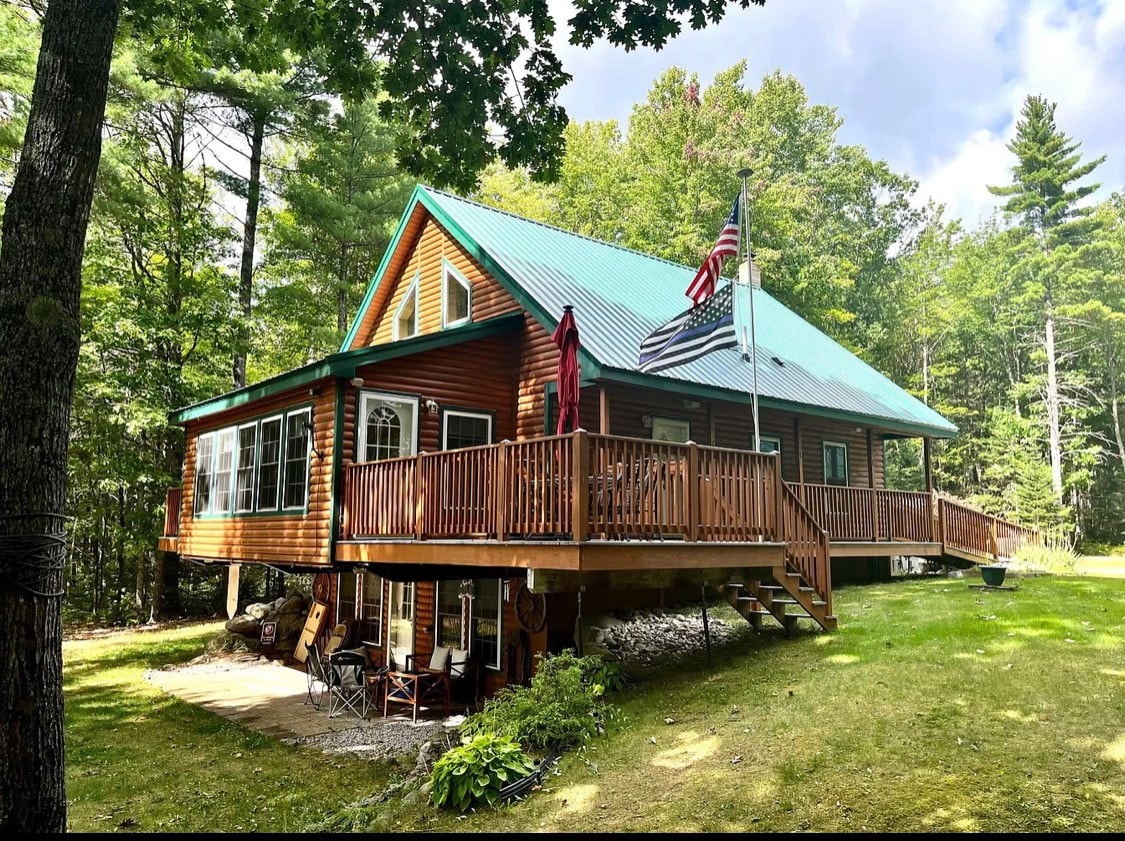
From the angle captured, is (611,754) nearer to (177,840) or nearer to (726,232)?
(177,840)

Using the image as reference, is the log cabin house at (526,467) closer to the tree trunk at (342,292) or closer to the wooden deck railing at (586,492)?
the wooden deck railing at (586,492)

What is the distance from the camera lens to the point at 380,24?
8.62 meters

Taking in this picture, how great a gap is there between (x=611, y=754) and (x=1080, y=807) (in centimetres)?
389

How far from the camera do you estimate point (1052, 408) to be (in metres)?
35.6

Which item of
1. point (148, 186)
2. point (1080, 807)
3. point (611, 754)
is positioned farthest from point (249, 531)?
point (148, 186)

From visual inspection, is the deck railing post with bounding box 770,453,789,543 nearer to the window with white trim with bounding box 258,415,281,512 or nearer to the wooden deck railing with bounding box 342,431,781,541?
the wooden deck railing with bounding box 342,431,781,541

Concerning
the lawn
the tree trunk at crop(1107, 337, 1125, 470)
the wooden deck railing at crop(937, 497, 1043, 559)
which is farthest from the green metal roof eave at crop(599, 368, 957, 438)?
the tree trunk at crop(1107, 337, 1125, 470)

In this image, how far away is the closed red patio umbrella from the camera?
10086 millimetres

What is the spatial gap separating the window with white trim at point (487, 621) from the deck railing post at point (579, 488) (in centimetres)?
514

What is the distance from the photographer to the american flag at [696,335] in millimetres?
10836

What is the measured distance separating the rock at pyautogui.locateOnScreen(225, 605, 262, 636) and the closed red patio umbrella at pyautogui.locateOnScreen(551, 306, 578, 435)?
1181cm

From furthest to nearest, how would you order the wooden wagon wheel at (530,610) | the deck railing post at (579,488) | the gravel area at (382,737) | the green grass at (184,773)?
the wooden wagon wheel at (530,610) → the gravel area at (382,737) → the deck railing post at (579,488) → the green grass at (184,773)

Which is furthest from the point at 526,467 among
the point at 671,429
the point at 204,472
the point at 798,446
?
the point at 204,472

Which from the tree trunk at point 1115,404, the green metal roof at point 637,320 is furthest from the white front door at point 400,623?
the tree trunk at point 1115,404
